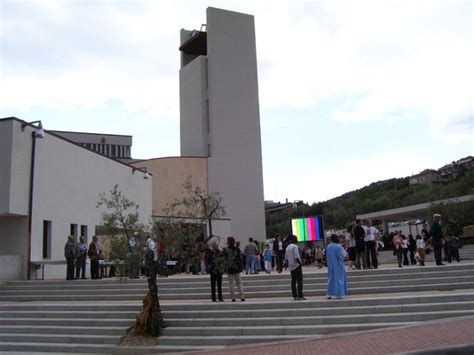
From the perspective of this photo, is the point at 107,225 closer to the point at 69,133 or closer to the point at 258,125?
the point at 258,125

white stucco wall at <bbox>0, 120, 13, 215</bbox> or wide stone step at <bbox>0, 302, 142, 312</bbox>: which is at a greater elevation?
white stucco wall at <bbox>0, 120, 13, 215</bbox>

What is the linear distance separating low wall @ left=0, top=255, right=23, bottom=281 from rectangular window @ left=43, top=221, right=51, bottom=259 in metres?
1.67

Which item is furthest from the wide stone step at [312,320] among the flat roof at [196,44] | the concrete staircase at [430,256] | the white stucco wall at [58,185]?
the flat roof at [196,44]

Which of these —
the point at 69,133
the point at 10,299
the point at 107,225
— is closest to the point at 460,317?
the point at 107,225

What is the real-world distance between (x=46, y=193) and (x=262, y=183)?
28.0 m

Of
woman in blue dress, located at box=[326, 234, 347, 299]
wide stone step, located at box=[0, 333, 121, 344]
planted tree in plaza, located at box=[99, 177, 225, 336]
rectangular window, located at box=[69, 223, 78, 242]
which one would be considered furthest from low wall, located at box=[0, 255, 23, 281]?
woman in blue dress, located at box=[326, 234, 347, 299]

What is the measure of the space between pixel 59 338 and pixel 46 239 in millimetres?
10760

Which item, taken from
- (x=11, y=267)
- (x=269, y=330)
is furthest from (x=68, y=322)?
(x=11, y=267)

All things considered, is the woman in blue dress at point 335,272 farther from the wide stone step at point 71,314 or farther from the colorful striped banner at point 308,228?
the colorful striped banner at point 308,228

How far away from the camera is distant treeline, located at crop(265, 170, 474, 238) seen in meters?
59.9

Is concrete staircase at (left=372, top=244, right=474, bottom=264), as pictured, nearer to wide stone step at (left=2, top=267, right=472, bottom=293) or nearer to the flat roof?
wide stone step at (left=2, top=267, right=472, bottom=293)

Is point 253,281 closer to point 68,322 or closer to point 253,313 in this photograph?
point 253,313

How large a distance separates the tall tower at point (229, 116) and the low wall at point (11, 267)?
26628 millimetres

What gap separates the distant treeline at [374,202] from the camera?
196ft
